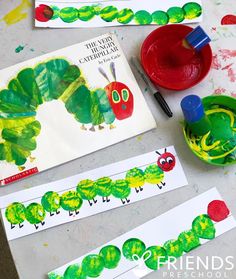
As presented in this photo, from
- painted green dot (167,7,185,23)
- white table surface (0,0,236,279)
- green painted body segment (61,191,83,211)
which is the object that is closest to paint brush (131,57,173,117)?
white table surface (0,0,236,279)

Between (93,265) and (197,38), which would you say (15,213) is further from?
(197,38)

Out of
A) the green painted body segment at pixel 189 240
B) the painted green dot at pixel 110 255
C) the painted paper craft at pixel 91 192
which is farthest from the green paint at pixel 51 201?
the green painted body segment at pixel 189 240

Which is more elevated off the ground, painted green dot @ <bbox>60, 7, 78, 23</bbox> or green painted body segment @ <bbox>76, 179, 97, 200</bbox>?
painted green dot @ <bbox>60, 7, 78, 23</bbox>

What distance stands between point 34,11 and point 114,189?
388 mm

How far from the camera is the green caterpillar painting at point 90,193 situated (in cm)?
64

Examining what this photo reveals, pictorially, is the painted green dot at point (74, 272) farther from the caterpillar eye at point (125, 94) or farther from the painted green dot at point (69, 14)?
the painted green dot at point (69, 14)

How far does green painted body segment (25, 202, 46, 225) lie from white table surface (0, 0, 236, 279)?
0.08 ft

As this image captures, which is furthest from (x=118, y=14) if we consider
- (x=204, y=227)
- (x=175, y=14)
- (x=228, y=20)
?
(x=204, y=227)

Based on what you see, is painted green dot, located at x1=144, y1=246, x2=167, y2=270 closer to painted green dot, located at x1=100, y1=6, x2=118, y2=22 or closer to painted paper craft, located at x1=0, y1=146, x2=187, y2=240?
painted paper craft, located at x1=0, y1=146, x2=187, y2=240

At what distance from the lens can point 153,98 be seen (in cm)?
72

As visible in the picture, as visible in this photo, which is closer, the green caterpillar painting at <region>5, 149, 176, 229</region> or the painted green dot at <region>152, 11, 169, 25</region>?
the green caterpillar painting at <region>5, 149, 176, 229</region>

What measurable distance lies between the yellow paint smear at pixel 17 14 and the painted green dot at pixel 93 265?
0.47 m

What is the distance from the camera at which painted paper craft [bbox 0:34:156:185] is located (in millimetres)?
675

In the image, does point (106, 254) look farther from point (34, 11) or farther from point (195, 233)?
point (34, 11)
